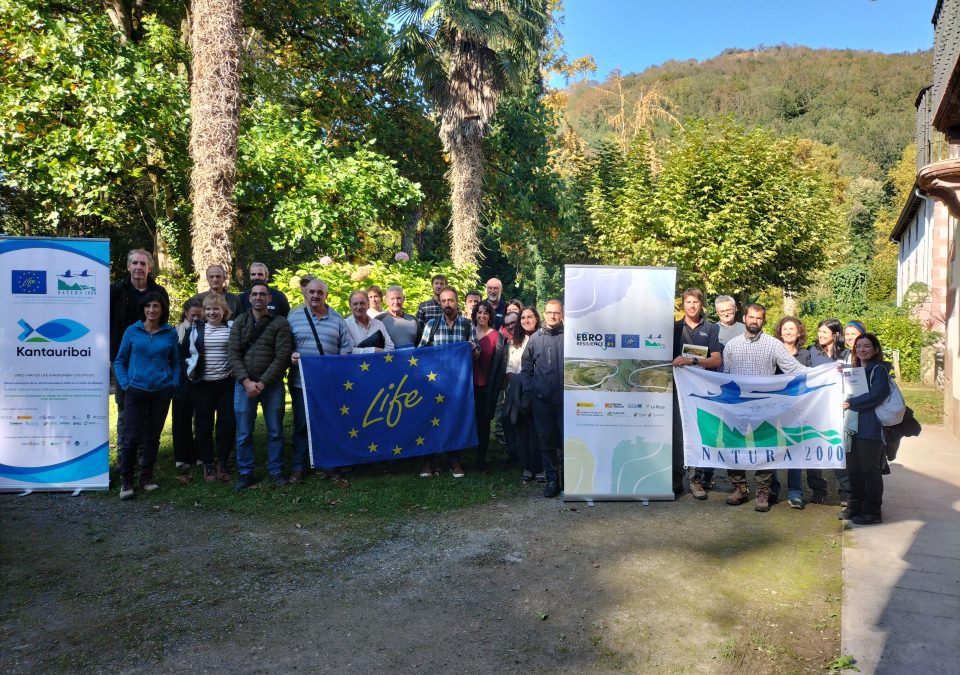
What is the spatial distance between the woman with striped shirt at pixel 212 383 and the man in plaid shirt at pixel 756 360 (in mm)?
4966

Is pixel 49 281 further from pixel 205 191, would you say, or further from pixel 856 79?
pixel 856 79

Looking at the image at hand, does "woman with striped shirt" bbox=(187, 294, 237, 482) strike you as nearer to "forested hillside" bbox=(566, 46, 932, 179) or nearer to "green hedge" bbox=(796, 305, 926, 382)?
"green hedge" bbox=(796, 305, 926, 382)

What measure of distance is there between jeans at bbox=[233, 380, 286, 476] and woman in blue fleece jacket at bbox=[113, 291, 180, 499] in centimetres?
64

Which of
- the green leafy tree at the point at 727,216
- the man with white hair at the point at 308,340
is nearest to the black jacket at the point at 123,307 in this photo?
the man with white hair at the point at 308,340

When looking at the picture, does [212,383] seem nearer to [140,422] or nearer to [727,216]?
[140,422]

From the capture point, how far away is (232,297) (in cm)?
865

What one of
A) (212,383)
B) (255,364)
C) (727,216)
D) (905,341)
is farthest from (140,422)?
(905,341)

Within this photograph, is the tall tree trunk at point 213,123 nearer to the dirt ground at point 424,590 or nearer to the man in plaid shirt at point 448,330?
the man in plaid shirt at point 448,330

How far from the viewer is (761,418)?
703 centimetres

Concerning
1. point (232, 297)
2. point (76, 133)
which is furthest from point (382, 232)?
point (232, 297)

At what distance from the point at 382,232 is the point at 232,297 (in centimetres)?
1993

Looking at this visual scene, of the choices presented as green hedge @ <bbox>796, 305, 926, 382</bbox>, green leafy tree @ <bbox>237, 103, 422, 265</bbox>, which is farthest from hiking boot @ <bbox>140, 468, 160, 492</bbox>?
green hedge @ <bbox>796, 305, 926, 382</bbox>

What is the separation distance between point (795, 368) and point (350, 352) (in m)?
4.46

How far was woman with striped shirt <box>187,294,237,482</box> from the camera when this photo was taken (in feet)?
24.7
